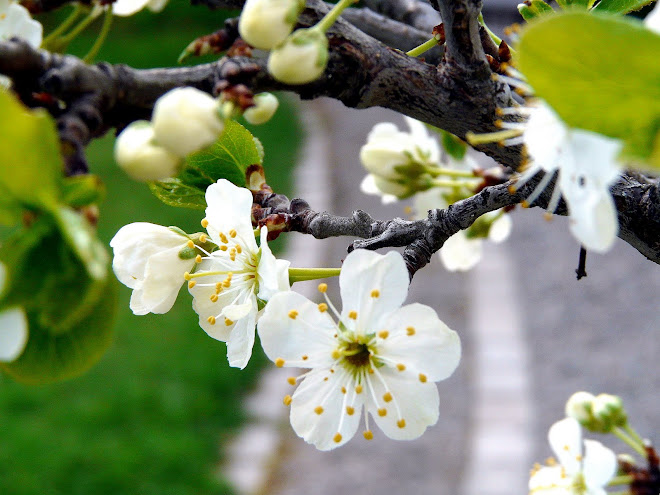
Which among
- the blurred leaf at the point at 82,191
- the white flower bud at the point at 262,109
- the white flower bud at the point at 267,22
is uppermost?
the white flower bud at the point at 267,22

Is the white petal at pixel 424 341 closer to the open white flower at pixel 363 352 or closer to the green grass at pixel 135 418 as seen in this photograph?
the open white flower at pixel 363 352

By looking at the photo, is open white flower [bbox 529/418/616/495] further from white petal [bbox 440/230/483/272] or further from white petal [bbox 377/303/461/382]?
white petal [bbox 440/230/483/272]

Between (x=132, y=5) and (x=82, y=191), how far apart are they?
37 centimetres

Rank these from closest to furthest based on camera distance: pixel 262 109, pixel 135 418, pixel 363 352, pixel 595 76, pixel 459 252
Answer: pixel 595 76, pixel 262 109, pixel 363 352, pixel 459 252, pixel 135 418

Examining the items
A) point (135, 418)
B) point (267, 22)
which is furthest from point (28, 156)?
point (135, 418)

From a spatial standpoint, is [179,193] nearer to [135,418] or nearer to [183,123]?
[183,123]

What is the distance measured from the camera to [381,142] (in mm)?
780

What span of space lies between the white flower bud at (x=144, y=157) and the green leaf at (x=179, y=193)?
289 millimetres

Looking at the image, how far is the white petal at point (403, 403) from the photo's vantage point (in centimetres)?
61

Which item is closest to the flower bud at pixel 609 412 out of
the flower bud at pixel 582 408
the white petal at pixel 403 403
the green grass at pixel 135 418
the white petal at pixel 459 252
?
the flower bud at pixel 582 408

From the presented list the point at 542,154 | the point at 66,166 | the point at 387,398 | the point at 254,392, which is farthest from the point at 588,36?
the point at 254,392

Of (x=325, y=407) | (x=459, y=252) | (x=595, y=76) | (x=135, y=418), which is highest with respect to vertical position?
(x=595, y=76)

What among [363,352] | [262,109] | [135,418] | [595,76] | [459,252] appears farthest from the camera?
[135,418]

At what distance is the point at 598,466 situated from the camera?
25.8 inches
